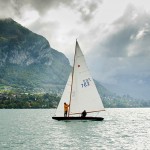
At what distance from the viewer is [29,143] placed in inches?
1848

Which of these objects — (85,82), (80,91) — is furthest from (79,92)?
(85,82)

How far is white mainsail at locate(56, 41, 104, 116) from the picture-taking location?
7444cm

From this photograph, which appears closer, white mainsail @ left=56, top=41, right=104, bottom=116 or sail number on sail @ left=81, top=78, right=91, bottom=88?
white mainsail @ left=56, top=41, right=104, bottom=116

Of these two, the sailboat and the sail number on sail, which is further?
the sail number on sail

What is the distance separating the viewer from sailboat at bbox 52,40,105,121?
7444cm

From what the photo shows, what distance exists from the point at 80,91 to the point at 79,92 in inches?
12.3

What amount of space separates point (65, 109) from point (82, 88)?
5.88m

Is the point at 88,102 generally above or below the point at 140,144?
above

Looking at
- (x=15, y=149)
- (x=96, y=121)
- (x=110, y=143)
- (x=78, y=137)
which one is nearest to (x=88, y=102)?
(x=96, y=121)

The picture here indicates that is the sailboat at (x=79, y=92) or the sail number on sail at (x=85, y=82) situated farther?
the sail number on sail at (x=85, y=82)

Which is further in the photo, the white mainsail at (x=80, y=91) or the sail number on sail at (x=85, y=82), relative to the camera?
the sail number on sail at (x=85, y=82)

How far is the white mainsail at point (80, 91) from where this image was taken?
2931 inches

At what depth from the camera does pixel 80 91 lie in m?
75.4

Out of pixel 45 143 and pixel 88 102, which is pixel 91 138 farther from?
pixel 88 102
